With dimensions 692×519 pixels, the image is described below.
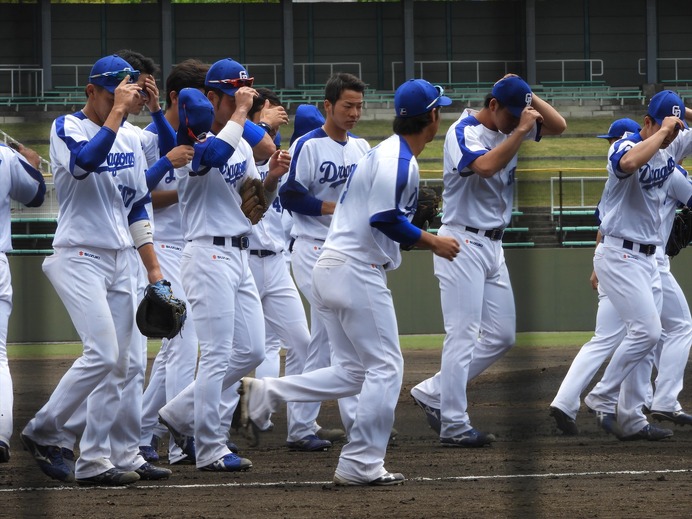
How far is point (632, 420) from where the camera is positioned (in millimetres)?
5836

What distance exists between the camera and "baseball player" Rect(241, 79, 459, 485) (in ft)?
14.0

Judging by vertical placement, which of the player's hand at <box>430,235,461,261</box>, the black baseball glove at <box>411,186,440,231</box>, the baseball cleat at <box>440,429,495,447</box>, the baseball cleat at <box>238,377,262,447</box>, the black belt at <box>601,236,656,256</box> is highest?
the black baseball glove at <box>411,186,440,231</box>

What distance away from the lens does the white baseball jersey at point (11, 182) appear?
508 centimetres

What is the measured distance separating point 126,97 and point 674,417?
11.0ft

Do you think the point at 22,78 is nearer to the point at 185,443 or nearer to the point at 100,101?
the point at 185,443

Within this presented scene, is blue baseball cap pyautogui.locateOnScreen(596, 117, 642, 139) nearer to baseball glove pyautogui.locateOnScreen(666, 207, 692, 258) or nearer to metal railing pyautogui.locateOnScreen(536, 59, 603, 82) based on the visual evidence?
baseball glove pyautogui.locateOnScreen(666, 207, 692, 258)

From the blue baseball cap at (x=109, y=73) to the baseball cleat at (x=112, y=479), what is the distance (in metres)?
1.41

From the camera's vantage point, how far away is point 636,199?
588 centimetres

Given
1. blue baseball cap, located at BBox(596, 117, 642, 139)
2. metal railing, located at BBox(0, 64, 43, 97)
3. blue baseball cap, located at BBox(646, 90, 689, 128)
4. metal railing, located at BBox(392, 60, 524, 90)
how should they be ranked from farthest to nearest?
metal railing, located at BBox(392, 60, 524, 90), metal railing, located at BBox(0, 64, 43, 97), blue baseball cap, located at BBox(596, 117, 642, 139), blue baseball cap, located at BBox(646, 90, 689, 128)

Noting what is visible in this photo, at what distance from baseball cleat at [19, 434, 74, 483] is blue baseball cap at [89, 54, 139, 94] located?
1343mm

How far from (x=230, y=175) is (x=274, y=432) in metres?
1.91

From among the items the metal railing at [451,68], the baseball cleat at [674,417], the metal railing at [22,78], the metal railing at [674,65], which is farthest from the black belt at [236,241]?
the metal railing at [674,65]

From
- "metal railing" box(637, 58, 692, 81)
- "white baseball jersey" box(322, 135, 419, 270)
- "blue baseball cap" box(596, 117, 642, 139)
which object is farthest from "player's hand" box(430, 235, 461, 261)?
"metal railing" box(637, 58, 692, 81)

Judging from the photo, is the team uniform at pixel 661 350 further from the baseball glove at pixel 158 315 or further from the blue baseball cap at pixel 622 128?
the baseball glove at pixel 158 315
